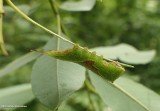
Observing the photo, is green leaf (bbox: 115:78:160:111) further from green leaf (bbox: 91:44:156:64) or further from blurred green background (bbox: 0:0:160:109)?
blurred green background (bbox: 0:0:160:109)

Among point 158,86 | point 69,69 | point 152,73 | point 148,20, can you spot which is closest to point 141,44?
point 148,20

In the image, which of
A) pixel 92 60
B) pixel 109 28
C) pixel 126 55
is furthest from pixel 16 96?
pixel 109 28

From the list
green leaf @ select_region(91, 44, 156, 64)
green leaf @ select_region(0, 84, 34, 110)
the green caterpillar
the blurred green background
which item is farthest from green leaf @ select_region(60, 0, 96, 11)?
the blurred green background

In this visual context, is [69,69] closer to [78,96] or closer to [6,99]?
[6,99]

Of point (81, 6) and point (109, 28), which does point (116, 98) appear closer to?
point (81, 6)

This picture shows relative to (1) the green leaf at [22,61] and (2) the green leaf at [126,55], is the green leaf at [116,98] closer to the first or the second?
(1) the green leaf at [22,61]
